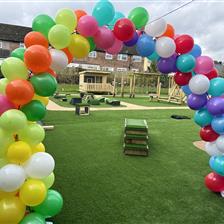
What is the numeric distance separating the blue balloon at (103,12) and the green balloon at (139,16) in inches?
14.4

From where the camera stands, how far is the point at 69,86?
110 ft

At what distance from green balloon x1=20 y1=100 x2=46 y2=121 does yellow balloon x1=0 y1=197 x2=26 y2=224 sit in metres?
1.01

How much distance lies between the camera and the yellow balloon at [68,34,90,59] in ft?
12.4

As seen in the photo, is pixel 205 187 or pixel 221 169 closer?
pixel 221 169

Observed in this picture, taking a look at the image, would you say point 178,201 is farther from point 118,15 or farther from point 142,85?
point 142,85

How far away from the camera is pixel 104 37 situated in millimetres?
4008

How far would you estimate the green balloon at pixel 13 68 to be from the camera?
328cm

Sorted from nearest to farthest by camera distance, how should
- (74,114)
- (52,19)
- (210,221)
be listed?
(52,19) < (210,221) < (74,114)

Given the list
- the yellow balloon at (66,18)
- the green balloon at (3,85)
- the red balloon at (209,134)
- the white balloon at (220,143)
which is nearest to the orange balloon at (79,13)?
the yellow balloon at (66,18)

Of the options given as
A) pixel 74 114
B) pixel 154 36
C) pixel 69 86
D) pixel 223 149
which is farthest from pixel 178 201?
pixel 69 86

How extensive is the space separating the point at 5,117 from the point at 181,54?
2963 millimetres

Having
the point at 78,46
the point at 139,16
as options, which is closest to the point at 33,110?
the point at 78,46

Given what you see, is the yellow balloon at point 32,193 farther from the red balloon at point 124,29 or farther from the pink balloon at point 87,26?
the red balloon at point 124,29

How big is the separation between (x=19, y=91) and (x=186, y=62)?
2665 millimetres
